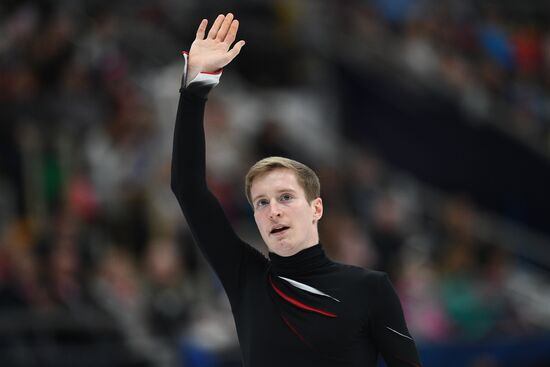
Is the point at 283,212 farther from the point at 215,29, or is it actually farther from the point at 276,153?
the point at 276,153

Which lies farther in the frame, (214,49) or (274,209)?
(214,49)

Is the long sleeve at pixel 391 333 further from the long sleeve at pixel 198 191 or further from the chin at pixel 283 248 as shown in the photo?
the long sleeve at pixel 198 191

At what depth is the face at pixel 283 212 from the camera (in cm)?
382

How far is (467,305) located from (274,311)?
768 centimetres

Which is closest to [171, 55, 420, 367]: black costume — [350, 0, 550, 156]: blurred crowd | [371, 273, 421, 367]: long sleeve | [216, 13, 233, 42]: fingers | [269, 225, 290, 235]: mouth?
[371, 273, 421, 367]: long sleeve

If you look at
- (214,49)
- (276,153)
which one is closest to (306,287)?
(214,49)

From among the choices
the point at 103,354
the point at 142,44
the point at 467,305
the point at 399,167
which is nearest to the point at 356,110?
the point at 399,167

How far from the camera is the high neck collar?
12.6 feet

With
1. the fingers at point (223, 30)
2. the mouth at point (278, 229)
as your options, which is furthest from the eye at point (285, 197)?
the fingers at point (223, 30)

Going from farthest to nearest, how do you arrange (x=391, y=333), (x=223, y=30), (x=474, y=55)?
(x=474, y=55) → (x=223, y=30) → (x=391, y=333)

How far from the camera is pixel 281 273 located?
153 inches

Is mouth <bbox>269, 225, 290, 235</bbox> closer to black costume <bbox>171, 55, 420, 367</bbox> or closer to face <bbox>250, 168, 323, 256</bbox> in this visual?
face <bbox>250, 168, 323, 256</bbox>

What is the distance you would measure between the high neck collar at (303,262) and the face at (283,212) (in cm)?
2

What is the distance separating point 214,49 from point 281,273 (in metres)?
0.89
